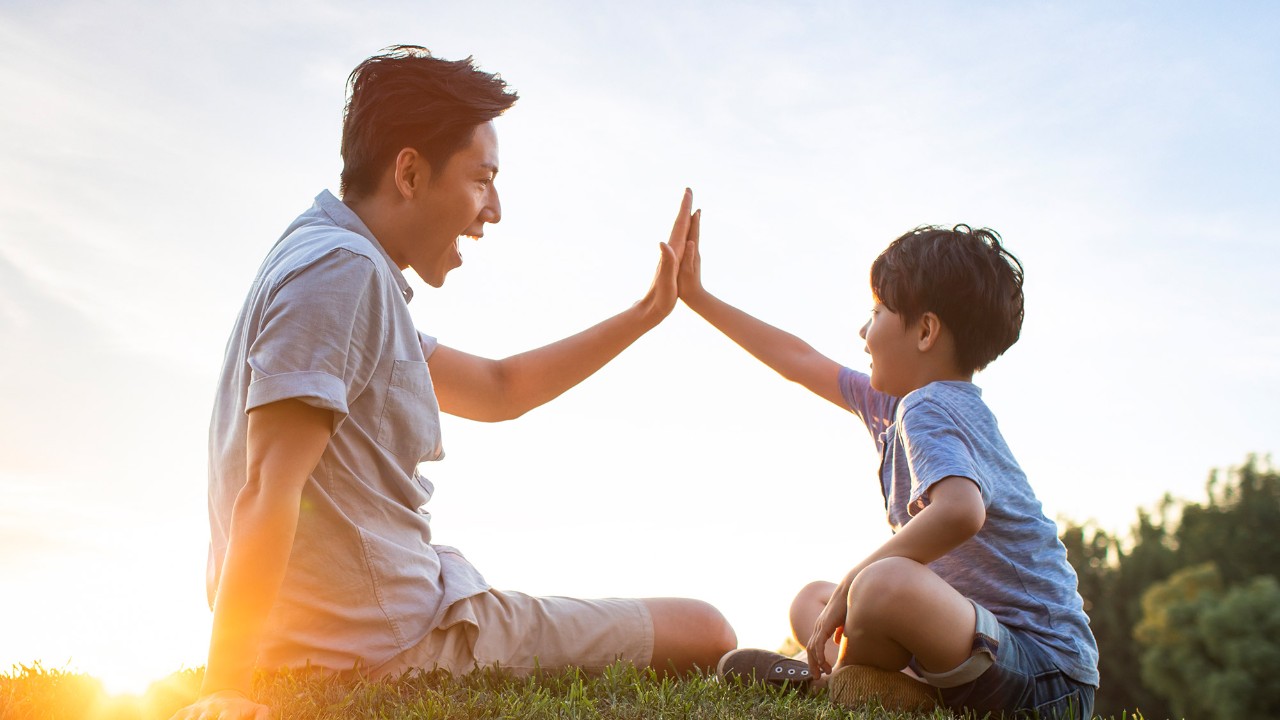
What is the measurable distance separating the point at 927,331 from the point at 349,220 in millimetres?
2280

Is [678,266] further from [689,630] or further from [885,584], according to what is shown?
[885,584]

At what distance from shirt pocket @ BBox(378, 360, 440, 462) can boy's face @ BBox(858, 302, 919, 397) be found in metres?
1.78

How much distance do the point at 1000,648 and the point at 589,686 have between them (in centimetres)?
140

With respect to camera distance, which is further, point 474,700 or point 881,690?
point 881,690

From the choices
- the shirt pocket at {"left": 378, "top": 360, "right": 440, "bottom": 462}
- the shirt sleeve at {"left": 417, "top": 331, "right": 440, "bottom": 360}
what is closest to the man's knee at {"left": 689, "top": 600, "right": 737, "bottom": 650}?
the shirt pocket at {"left": 378, "top": 360, "right": 440, "bottom": 462}

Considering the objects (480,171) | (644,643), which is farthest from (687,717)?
(480,171)

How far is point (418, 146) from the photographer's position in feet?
13.2

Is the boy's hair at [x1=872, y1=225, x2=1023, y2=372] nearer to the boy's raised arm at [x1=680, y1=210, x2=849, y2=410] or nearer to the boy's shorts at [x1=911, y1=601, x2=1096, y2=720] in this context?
the boy's raised arm at [x1=680, y1=210, x2=849, y2=410]

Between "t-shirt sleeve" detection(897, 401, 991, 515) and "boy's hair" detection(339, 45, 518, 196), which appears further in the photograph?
"boy's hair" detection(339, 45, 518, 196)

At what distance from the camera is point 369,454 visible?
3.57 metres

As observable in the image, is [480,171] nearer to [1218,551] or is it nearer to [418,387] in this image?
[418,387]

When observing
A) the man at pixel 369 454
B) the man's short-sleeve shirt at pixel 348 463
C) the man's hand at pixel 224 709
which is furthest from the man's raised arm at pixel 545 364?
the man's hand at pixel 224 709

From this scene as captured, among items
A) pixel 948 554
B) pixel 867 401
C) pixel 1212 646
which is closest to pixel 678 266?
pixel 867 401

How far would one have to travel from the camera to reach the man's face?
13.3 ft
